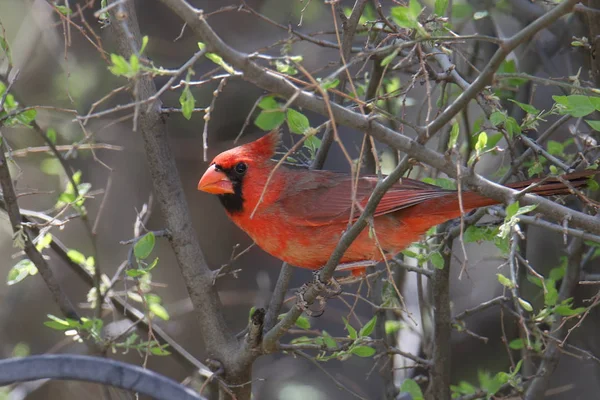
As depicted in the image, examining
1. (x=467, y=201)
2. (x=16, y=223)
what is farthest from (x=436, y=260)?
(x=16, y=223)

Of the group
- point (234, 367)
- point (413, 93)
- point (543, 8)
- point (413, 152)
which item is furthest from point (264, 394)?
point (413, 152)

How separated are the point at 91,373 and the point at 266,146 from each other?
131cm

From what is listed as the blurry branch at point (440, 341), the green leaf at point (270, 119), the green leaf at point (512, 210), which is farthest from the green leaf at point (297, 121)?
the blurry branch at point (440, 341)

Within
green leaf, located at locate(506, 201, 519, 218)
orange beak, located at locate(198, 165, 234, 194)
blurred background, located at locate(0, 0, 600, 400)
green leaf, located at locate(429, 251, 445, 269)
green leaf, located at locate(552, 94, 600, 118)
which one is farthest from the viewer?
blurred background, located at locate(0, 0, 600, 400)

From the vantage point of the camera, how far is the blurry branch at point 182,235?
2436 millimetres

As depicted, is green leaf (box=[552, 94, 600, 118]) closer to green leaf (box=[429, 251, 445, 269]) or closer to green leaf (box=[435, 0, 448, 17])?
green leaf (box=[435, 0, 448, 17])

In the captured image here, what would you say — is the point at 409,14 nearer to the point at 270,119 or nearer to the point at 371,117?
the point at 371,117

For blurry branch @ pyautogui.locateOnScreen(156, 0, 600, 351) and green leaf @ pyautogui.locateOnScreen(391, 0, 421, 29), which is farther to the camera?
green leaf @ pyautogui.locateOnScreen(391, 0, 421, 29)

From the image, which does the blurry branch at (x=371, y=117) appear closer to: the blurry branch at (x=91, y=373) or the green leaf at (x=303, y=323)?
the blurry branch at (x=91, y=373)

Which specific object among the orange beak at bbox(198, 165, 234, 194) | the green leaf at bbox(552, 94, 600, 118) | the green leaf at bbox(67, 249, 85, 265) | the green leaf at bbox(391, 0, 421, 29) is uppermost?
the green leaf at bbox(391, 0, 421, 29)

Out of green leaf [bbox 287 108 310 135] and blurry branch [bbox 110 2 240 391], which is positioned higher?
green leaf [bbox 287 108 310 135]

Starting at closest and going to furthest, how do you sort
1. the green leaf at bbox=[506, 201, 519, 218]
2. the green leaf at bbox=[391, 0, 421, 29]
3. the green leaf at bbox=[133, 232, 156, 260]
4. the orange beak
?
the green leaf at bbox=[391, 0, 421, 29]
the green leaf at bbox=[506, 201, 519, 218]
the green leaf at bbox=[133, 232, 156, 260]
the orange beak

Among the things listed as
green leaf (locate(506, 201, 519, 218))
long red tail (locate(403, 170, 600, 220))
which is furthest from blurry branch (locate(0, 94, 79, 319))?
green leaf (locate(506, 201, 519, 218))

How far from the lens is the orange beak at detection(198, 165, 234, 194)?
263cm
